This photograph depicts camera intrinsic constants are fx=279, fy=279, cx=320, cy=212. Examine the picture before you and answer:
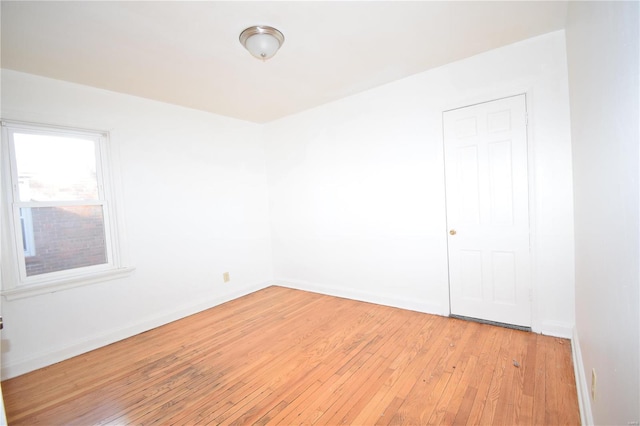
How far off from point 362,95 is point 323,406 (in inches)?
127

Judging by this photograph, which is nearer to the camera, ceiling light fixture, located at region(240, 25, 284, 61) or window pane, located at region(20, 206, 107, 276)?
ceiling light fixture, located at region(240, 25, 284, 61)

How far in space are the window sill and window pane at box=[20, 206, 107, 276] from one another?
16 centimetres

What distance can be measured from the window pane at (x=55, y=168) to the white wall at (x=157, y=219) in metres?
0.21

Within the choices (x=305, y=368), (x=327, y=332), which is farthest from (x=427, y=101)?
(x=305, y=368)

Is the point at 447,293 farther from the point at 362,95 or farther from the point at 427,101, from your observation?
the point at 362,95

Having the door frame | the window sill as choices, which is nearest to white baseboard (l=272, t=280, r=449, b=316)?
the door frame

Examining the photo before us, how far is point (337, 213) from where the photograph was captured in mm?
3865

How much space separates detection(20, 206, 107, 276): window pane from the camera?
2.59 meters

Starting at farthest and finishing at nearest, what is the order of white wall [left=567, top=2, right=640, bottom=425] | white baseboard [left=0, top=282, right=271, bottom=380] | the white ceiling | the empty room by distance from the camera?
white baseboard [left=0, top=282, right=271, bottom=380]
the white ceiling
the empty room
white wall [left=567, top=2, right=640, bottom=425]

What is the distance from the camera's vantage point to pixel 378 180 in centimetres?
344

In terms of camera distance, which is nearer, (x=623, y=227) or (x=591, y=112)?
(x=623, y=227)

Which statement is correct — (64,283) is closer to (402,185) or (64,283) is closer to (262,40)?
(262,40)

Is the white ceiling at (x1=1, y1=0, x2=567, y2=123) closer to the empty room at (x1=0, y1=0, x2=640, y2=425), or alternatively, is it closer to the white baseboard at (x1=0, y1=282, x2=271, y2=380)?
the empty room at (x1=0, y1=0, x2=640, y2=425)

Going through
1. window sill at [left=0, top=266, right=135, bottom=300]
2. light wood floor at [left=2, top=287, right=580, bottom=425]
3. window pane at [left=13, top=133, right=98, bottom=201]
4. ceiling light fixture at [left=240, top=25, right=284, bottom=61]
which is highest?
ceiling light fixture at [left=240, top=25, right=284, bottom=61]
